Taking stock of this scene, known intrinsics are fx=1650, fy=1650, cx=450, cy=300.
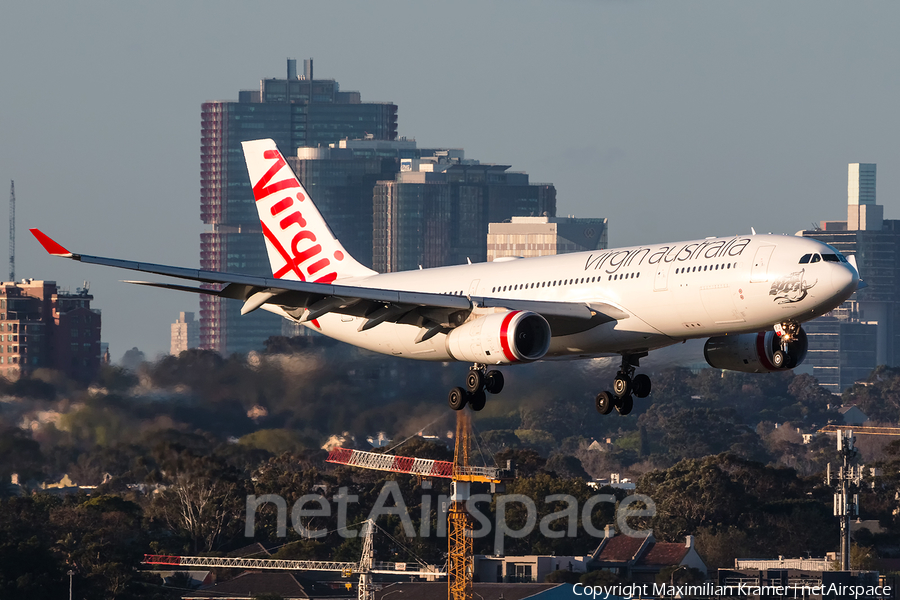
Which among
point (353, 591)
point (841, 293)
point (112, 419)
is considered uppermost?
point (841, 293)

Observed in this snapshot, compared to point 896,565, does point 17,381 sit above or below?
above

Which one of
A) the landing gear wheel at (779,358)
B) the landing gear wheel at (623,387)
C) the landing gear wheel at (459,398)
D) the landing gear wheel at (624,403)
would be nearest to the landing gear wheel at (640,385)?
the landing gear wheel at (623,387)

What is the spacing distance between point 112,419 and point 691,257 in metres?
65.5

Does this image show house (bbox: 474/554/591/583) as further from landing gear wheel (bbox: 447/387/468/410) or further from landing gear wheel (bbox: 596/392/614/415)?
landing gear wheel (bbox: 447/387/468/410)

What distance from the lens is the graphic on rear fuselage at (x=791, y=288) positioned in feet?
166

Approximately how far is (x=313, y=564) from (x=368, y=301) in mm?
64486

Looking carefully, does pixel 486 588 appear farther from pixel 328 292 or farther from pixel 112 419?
pixel 328 292

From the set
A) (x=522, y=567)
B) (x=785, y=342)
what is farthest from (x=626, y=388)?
(x=522, y=567)

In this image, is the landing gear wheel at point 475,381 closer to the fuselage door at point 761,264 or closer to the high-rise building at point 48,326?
the fuselage door at point 761,264

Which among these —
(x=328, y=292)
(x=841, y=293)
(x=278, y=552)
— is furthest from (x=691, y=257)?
(x=278, y=552)

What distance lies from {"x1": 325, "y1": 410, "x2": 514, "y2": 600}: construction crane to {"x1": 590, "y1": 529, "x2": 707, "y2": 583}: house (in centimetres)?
1032

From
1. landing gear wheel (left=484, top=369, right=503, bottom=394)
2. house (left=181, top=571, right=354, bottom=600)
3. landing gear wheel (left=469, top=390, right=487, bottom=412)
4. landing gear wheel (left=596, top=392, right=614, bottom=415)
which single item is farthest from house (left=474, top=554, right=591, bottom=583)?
landing gear wheel (left=484, top=369, right=503, bottom=394)

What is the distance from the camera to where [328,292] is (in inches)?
2205

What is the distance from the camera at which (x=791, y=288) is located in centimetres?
5069
